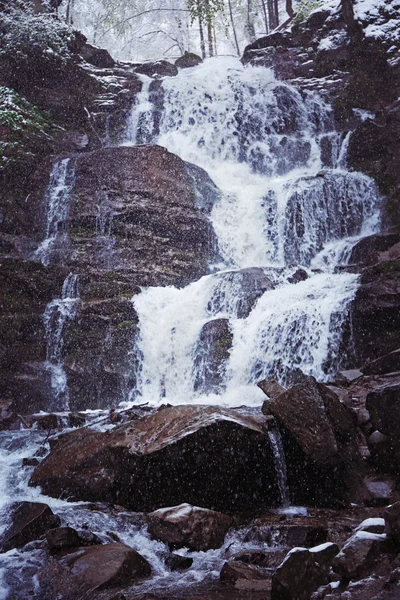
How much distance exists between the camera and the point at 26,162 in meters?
15.4

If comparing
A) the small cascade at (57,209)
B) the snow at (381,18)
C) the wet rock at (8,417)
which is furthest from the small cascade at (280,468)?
the snow at (381,18)

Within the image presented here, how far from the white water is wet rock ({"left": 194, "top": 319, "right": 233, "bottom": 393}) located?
0.44ft

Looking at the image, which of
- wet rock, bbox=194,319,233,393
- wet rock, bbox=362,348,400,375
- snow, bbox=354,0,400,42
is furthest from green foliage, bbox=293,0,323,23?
wet rock, bbox=362,348,400,375

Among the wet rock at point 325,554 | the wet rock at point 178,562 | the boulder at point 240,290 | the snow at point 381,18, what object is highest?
the snow at point 381,18

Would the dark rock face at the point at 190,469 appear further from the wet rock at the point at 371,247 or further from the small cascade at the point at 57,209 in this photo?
the small cascade at the point at 57,209

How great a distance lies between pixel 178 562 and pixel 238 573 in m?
0.57

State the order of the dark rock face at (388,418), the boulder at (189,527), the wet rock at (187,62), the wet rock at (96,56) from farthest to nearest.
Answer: the wet rock at (187,62) → the wet rock at (96,56) → the dark rock face at (388,418) → the boulder at (189,527)

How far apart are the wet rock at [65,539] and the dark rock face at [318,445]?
6.98ft

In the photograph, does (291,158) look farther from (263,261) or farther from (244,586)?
(244,586)

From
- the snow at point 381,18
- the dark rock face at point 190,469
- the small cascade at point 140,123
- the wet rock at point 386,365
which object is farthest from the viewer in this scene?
the small cascade at point 140,123

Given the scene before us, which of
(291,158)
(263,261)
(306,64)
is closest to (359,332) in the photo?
(263,261)

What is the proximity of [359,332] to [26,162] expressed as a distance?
11.2m

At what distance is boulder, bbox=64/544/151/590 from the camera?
3.31 metres

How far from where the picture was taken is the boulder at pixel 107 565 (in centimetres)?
331
